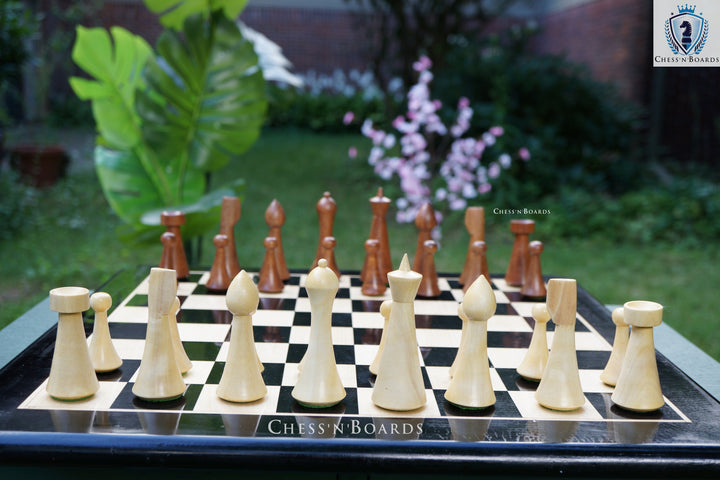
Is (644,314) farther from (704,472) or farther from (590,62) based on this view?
(590,62)

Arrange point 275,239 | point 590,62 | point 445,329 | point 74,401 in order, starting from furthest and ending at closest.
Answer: point 590,62 → point 275,239 → point 445,329 → point 74,401

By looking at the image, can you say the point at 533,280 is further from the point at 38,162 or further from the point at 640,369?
the point at 38,162

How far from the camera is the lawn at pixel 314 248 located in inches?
151

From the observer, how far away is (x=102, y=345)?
1.27 m

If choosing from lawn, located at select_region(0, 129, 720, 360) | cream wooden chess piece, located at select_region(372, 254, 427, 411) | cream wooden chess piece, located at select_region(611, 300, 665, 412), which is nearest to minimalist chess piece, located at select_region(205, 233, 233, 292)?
cream wooden chess piece, located at select_region(372, 254, 427, 411)

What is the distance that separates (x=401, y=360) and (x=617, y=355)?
45cm

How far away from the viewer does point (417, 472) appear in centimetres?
99

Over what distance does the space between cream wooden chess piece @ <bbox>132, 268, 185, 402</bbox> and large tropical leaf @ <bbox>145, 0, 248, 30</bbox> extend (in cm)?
196

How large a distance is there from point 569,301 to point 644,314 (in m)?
0.12

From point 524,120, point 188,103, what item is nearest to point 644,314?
point 188,103

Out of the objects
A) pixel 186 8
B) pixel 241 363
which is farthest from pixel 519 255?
pixel 186 8

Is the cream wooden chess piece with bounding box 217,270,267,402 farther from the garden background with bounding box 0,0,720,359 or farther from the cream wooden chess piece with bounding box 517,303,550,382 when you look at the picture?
the garden background with bounding box 0,0,720,359

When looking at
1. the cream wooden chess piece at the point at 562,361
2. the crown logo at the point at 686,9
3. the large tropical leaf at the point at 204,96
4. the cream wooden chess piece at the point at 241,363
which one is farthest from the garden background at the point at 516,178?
the cream wooden chess piece at the point at 241,363

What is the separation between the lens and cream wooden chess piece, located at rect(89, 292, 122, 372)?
125cm
